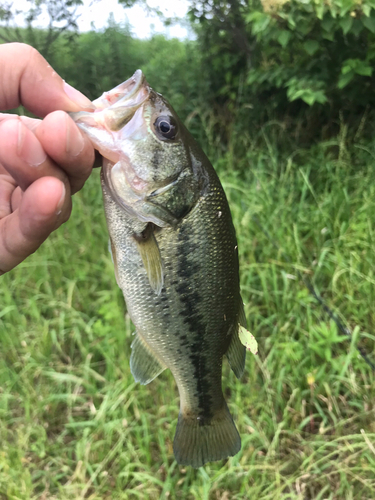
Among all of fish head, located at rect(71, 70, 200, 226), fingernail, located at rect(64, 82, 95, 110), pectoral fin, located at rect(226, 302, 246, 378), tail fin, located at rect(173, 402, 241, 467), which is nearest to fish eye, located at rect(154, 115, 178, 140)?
fish head, located at rect(71, 70, 200, 226)

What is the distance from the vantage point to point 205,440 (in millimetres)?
1285

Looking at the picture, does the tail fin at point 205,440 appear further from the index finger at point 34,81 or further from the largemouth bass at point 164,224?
the index finger at point 34,81

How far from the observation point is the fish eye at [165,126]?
1.07 meters

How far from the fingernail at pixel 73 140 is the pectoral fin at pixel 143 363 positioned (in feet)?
2.26

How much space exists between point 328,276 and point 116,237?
1908 mm

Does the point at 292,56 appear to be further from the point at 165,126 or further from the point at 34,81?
the point at 34,81

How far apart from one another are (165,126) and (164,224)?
0.31 metres

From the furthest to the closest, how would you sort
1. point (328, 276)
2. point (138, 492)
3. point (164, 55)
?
point (164, 55)
point (328, 276)
point (138, 492)

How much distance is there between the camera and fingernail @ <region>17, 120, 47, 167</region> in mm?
856

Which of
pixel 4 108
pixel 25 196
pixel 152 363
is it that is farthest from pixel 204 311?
pixel 4 108

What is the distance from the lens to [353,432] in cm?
195

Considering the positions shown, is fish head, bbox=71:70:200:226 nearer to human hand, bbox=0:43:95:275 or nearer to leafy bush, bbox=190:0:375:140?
human hand, bbox=0:43:95:275

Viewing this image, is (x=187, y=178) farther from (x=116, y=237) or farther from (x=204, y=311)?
(x=204, y=311)

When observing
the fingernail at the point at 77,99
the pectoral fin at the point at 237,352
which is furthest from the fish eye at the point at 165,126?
the pectoral fin at the point at 237,352
